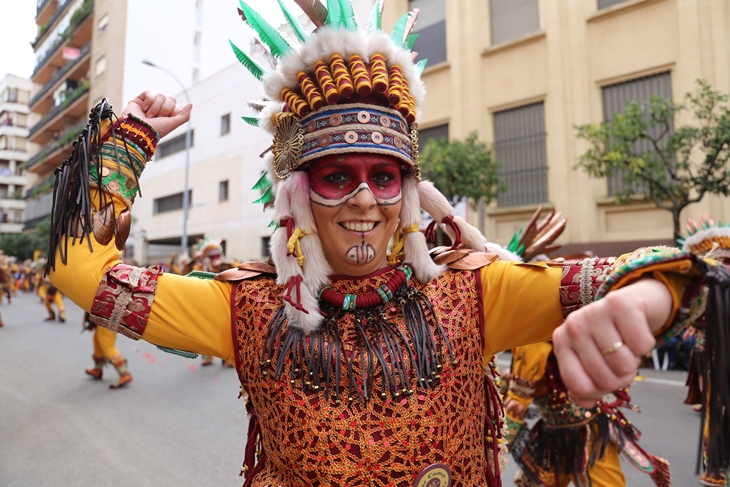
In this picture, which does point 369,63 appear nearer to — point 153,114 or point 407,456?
point 153,114

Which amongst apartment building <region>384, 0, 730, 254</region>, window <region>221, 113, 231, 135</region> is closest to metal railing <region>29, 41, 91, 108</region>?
window <region>221, 113, 231, 135</region>

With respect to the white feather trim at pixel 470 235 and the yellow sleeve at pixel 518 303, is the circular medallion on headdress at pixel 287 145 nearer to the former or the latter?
the white feather trim at pixel 470 235

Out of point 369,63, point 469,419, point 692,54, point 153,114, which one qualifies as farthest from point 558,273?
point 692,54

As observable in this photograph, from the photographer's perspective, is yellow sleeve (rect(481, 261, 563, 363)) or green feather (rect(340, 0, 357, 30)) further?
green feather (rect(340, 0, 357, 30))

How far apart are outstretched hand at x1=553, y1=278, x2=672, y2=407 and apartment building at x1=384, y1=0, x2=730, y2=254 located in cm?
1093

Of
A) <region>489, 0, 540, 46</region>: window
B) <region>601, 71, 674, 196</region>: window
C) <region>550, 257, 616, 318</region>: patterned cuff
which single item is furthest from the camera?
<region>489, 0, 540, 46</region>: window

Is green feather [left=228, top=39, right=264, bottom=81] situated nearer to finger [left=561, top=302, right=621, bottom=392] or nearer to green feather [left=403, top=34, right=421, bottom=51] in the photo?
green feather [left=403, top=34, right=421, bottom=51]

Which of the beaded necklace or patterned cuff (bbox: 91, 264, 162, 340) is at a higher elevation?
patterned cuff (bbox: 91, 264, 162, 340)

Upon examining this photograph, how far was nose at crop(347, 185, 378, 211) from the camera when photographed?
1727 millimetres

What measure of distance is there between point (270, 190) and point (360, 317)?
801mm

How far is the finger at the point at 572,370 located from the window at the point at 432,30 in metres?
15.0

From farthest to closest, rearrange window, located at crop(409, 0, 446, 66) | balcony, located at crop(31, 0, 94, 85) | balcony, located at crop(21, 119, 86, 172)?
balcony, located at crop(21, 119, 86, 172)
balcony, located at crop(31, 0, 94, 85)
window, located at crop(409, 0, 446, 66)

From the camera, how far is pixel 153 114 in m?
1.91

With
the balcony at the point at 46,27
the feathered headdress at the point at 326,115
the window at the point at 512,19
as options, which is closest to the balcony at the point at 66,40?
the balcony at the point at 46,27
